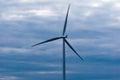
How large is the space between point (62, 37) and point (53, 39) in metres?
4.42

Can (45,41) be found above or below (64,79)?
above

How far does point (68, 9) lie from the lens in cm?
6550

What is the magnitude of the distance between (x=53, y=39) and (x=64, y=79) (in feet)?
33.6

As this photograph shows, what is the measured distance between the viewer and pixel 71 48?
66812 millimetres

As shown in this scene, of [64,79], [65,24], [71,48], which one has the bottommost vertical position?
[64,79]

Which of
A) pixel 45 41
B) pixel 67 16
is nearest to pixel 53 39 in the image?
pixel 45 41

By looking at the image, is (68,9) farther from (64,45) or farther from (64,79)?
(64,79)

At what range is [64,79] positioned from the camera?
2576 inches

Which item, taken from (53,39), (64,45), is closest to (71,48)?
(64,45)

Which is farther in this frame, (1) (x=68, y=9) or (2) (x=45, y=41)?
(2) (x=45, y=41)

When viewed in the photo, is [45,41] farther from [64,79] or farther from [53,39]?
[64,79]

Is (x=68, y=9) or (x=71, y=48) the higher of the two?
(x=68, y=9)

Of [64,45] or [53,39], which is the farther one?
[53,39]

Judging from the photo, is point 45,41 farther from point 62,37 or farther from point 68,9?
point 68,9
